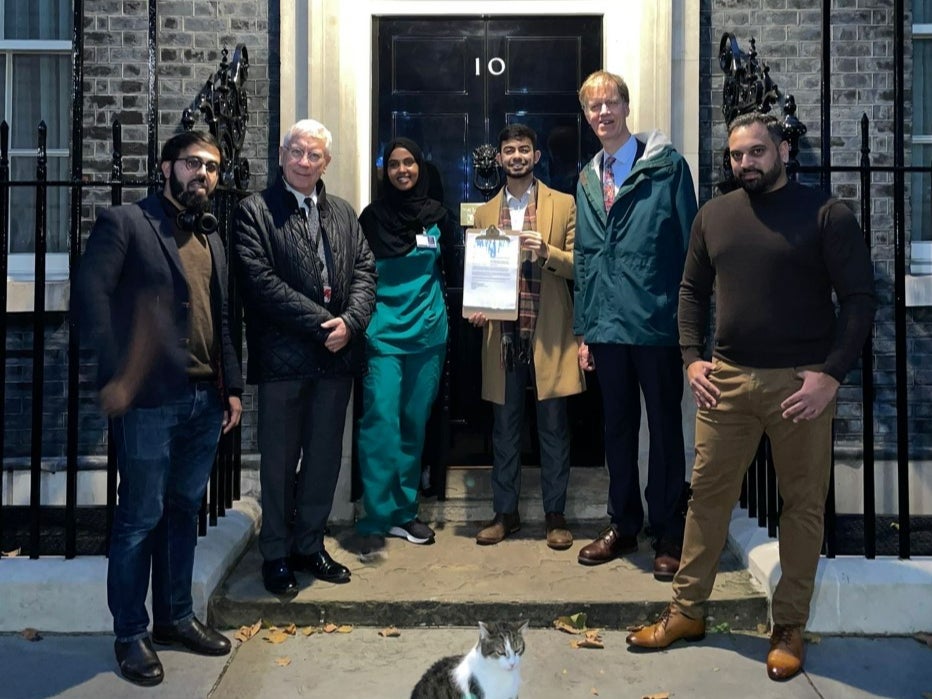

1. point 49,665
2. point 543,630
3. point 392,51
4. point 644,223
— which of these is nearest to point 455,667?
point 543,630

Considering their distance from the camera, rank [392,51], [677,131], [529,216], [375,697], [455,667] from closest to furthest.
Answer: [455,667], [375,697], [529,216], [677,131], [392,51]

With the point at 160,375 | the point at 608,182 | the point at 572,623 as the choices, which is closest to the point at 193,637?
the point at 160,375

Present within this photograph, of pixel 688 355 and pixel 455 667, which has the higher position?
pixel 688 355

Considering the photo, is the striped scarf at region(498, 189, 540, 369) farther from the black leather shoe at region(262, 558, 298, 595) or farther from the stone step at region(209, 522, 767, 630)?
Result: the black leather shoe at region(262, 558, 298, 595)

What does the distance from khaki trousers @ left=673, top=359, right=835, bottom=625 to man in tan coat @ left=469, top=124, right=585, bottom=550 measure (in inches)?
42.0

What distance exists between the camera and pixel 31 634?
391cm

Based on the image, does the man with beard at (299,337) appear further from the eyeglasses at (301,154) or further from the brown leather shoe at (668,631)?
the brown leather shoe at (668,631)

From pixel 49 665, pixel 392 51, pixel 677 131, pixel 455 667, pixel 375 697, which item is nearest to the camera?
pixel 455 667

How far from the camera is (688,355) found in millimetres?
3781

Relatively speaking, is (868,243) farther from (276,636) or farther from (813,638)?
(276,636)

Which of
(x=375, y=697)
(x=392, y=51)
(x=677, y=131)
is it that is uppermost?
(x=392, y=51)

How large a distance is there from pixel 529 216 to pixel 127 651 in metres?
2.73

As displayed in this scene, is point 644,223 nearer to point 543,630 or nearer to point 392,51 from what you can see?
point 543,630

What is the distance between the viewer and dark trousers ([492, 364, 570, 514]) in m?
4.77
